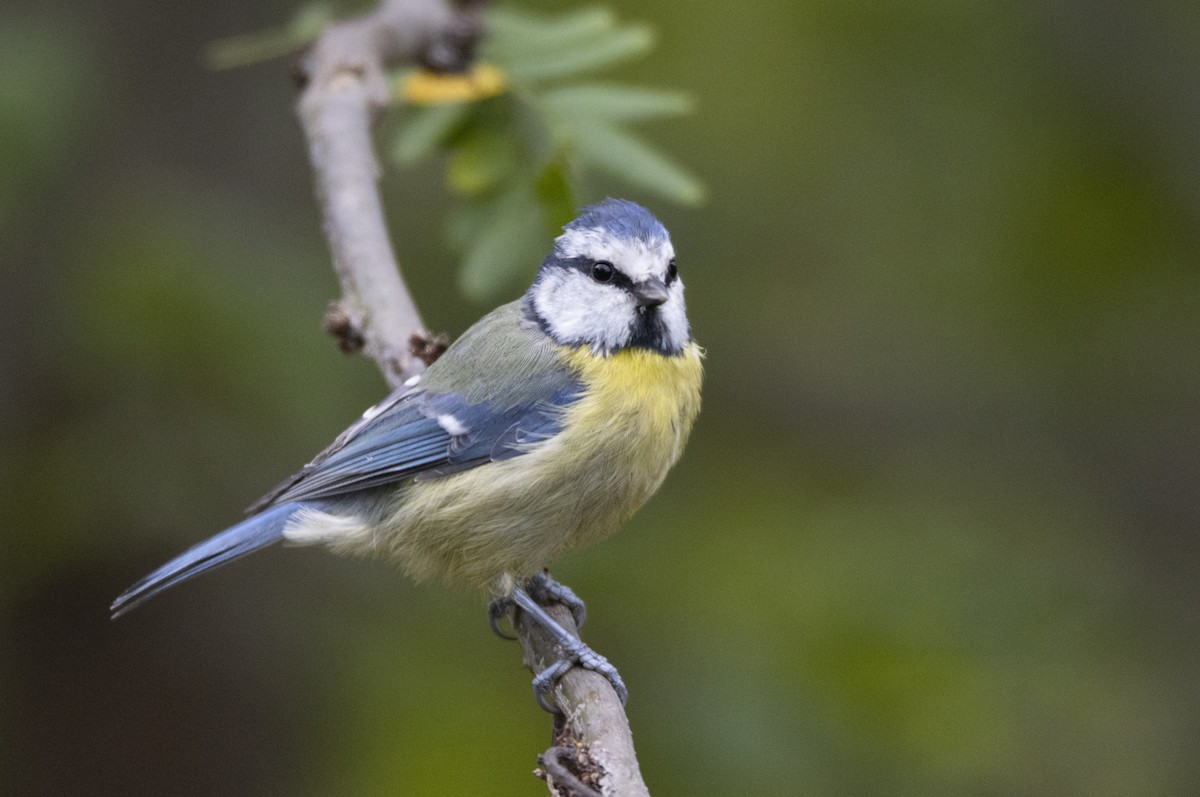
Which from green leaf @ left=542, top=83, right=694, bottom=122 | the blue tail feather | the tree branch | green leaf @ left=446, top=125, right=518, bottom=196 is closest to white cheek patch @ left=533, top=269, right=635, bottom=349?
the tree branch

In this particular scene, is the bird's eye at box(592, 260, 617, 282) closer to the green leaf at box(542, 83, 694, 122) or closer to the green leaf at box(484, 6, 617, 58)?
the green leaf at box(542, 83, 694, 122)

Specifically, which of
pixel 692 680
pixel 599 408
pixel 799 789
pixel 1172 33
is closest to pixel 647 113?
pixel 599 408

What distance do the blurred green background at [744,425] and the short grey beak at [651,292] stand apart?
1.05 meters

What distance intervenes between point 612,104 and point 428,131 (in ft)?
1.69

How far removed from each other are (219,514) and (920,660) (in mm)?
2220

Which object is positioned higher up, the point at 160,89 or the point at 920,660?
the point at 160,89

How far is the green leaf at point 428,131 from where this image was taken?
3.32m

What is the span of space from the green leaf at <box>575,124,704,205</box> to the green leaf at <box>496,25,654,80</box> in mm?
211

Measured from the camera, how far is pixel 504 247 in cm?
311

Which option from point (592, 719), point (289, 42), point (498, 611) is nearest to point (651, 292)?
point (498, 611)

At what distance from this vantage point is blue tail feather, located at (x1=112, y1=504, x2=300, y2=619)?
2.70 m

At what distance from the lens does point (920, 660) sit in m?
3.39

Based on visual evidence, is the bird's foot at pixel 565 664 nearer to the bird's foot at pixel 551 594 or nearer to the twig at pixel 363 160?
the bird's foot at pixel 551 594

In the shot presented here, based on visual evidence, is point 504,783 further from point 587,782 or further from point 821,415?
point 821,415
